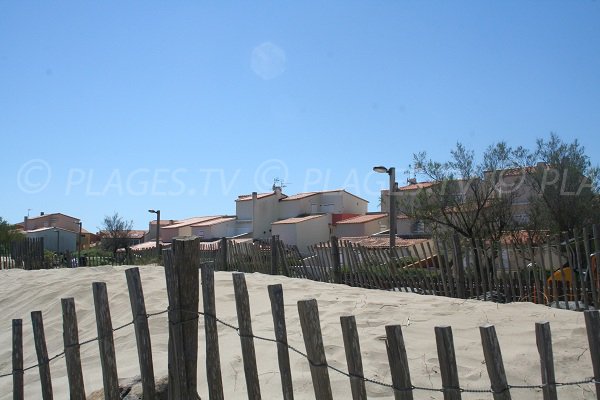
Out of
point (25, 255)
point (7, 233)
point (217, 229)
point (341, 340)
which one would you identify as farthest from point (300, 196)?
point (341, 340)

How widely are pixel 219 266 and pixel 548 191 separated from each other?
10.8 metres

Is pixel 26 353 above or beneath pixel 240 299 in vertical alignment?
beneath

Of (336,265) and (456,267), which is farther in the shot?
(336,265)

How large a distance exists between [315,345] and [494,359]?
0.86 m

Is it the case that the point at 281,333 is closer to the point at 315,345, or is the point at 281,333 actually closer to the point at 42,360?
the point at 315,345

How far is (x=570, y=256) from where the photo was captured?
724 cm

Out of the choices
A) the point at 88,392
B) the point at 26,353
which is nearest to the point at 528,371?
the point at 88,392

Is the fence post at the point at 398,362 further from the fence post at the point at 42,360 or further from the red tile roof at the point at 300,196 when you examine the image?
the red tile roof at the point at 300,196

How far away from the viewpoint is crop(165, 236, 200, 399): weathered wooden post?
311 centimetres

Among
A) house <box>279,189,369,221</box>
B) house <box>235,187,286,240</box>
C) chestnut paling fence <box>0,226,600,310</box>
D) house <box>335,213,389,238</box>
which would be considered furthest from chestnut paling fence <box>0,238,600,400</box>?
house <box>279,189,369,221</box>

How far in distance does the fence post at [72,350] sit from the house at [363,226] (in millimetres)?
35034

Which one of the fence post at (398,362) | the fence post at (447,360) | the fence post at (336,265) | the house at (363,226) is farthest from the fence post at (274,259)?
the house at (363,226)

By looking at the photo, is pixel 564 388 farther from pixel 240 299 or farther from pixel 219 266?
pixel 219 266

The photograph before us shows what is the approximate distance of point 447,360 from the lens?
2457 millimetres
